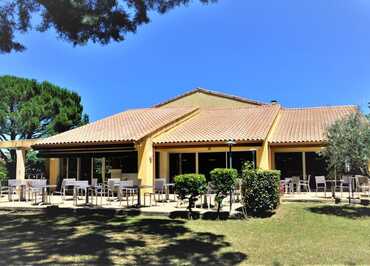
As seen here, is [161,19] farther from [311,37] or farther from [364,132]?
[311,37]

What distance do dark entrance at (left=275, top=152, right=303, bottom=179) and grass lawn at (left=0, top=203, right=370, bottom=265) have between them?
10736 millimetres

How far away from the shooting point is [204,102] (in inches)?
1571

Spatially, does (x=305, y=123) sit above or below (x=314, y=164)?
above

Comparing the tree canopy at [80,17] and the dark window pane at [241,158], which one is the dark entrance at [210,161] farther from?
the tree canopy at [80,17]

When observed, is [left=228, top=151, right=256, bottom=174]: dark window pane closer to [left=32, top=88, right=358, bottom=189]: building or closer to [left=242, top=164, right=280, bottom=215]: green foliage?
[left=32, top=88, right=358, bottom=189]: building

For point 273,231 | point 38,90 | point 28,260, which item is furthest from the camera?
point 38,90

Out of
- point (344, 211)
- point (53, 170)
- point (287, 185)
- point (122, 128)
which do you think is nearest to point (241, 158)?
point (287, 185)

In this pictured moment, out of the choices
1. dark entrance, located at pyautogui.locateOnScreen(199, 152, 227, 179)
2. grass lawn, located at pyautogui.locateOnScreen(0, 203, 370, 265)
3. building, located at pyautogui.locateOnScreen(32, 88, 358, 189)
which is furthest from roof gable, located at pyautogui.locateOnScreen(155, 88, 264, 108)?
grass lawn, located at pyautogui.locateOnScreen(0, 203, 370, 265)

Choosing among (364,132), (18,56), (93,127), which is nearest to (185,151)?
(93,127)

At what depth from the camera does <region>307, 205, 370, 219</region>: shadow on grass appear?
1653 cm

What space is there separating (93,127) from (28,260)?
70.1 feet

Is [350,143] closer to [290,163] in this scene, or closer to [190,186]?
[190,186]

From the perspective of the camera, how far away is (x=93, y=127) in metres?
30.6

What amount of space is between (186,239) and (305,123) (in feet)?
70.0
